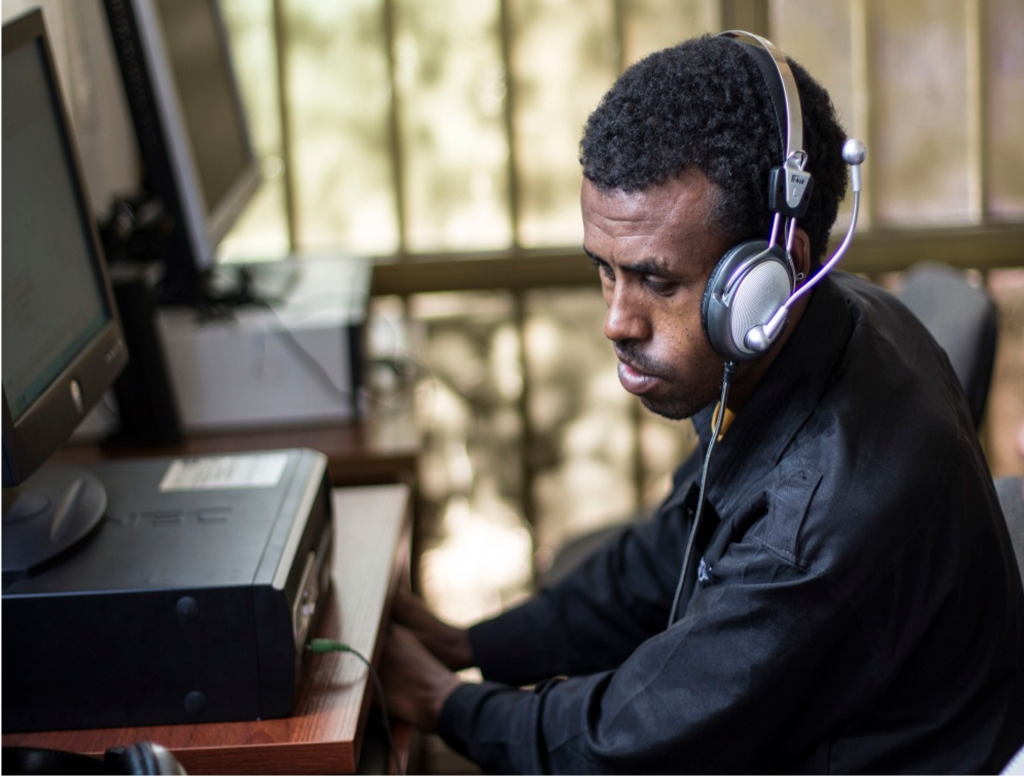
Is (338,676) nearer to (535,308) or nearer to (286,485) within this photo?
(286,485)

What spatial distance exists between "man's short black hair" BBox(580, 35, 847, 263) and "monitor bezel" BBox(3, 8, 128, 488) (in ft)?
1.76

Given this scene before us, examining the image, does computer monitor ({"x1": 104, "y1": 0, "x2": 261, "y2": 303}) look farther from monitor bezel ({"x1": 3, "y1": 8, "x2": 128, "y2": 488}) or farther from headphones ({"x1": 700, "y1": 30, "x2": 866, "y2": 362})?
headphones ({"x1": 700, "y1": 30, "x2": 866, "y2": 362})

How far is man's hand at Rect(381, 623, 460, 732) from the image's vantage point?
127cm

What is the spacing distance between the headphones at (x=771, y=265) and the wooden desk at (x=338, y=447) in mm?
807

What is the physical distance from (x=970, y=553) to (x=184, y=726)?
2.31 feet

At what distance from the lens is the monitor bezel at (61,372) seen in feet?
3.43

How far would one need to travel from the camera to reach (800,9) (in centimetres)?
252

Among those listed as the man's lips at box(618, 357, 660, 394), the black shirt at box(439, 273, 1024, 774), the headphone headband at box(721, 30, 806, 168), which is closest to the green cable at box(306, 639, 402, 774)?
the black shirt at box(439, 273, 1024, 774)

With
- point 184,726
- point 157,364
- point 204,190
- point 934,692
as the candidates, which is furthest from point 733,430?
point 204,190

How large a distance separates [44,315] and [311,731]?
1.56 ft

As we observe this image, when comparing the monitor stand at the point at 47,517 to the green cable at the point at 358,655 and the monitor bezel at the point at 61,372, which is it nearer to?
the monitor bezel at the point at 61,372

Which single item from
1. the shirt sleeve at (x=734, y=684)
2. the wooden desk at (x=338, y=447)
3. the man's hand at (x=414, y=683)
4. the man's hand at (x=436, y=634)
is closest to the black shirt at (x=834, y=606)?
the shirt sleeve at (x=734, y=684)

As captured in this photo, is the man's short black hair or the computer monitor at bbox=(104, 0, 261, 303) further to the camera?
the computer monitor at bbox=(104, 0, 261, 303)

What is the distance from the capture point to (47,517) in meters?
1.15
